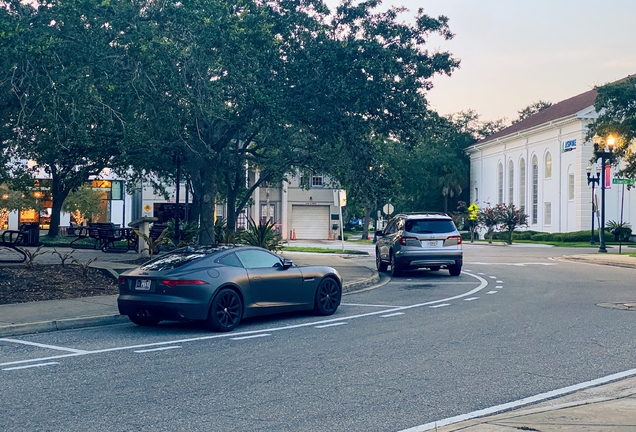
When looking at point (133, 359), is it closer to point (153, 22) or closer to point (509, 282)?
point (153, 22)

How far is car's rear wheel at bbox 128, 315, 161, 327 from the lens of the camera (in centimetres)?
1190

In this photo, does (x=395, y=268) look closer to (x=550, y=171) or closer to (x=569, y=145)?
A: (x=569, y=145)

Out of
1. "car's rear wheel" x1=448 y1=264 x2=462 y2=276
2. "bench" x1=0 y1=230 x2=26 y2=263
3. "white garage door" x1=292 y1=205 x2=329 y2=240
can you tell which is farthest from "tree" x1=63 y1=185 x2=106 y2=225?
"car's rear wheel" x1=448 y1=264 x2=462 y2=276

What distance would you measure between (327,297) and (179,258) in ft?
9.59

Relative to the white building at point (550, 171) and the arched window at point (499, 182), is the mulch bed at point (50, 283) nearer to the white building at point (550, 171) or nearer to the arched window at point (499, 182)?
the white building at point (550, 171)

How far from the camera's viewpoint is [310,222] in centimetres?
6406

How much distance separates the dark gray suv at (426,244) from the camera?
21.8m

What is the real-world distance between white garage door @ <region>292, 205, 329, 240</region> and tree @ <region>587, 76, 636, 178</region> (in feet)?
95.5

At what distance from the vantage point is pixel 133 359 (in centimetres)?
927

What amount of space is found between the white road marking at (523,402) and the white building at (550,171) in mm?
48749

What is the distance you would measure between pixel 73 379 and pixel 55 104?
855 cm

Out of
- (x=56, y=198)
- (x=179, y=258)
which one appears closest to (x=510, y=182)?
(x=56, y=198)

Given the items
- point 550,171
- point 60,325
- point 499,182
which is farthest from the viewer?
point 499,182

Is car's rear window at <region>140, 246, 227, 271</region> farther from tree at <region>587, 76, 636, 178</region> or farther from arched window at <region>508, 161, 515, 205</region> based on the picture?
arched window at <region>508, 161, 515, 205</region>
